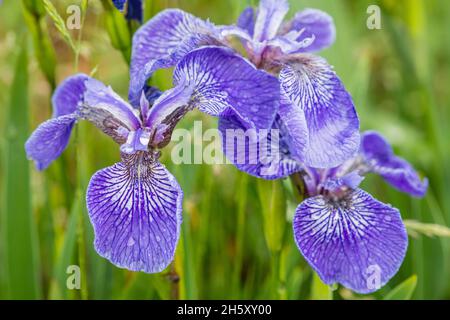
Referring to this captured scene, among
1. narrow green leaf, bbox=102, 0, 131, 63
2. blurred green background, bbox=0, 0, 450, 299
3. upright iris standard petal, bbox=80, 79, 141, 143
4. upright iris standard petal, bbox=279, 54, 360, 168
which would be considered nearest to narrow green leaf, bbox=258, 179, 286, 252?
blurred green background, bbox=0, 0, 450, 299

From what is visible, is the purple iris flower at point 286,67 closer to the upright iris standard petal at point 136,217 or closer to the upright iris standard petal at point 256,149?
the upright iris standard petal at point 256,149

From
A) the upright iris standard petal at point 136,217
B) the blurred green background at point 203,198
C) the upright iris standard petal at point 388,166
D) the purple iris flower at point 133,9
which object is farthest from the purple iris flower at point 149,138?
the upright iris standard petal at point 388,166

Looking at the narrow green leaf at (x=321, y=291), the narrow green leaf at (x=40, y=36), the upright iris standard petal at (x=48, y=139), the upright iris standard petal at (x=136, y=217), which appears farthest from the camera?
the narrow green leaf at (x=40, y=36)

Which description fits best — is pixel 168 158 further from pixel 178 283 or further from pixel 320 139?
pixel 320 139

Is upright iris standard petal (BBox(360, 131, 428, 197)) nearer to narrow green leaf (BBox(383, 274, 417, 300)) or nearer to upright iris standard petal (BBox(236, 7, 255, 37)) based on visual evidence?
narrow green leaf (BBox(383, 274, 417, 300))
